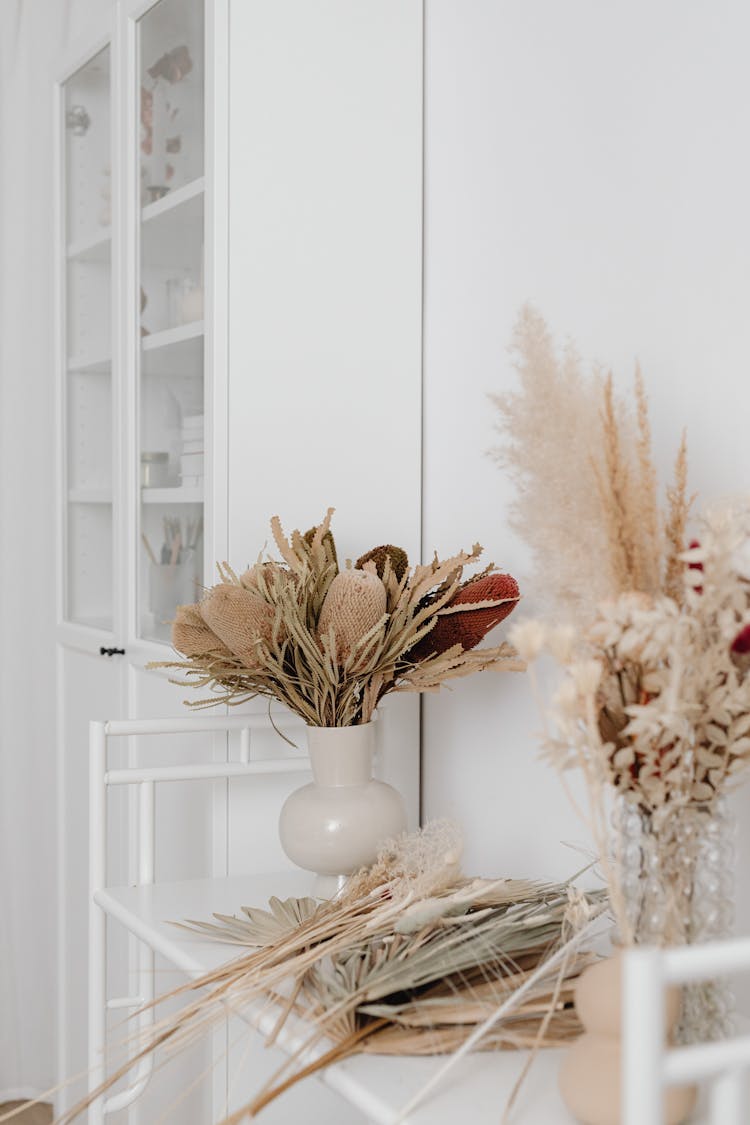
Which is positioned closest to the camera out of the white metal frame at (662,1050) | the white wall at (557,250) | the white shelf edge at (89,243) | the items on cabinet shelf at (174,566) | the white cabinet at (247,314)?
the white metal frame at (662,1050)

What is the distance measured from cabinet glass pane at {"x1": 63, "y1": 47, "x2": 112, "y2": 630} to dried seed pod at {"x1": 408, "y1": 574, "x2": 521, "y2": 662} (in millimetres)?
865

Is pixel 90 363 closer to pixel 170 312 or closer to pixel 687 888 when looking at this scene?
pixel 170 312

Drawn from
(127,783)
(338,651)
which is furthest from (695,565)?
(127,783)

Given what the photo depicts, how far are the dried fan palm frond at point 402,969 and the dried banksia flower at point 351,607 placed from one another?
249 millimetres

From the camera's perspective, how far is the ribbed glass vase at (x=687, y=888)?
1.00 m

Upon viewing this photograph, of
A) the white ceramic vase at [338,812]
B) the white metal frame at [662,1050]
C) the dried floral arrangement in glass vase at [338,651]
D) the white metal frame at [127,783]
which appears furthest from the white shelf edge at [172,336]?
the white metal frame at [662,1050]

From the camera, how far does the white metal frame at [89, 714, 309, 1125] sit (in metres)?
1.60

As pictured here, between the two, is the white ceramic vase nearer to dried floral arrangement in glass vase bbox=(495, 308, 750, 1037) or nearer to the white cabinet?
the white cabinet

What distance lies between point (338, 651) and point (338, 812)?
0.19m

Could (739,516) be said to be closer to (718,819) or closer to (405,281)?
(718,819)

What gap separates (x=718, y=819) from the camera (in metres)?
1.02

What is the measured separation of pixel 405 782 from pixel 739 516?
106 centimetres

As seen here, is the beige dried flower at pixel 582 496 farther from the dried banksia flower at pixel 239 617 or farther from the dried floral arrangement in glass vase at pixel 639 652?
Result: the dried banksia flower at pixel 239 617

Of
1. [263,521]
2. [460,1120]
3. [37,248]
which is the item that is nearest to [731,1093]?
[460,1120]
